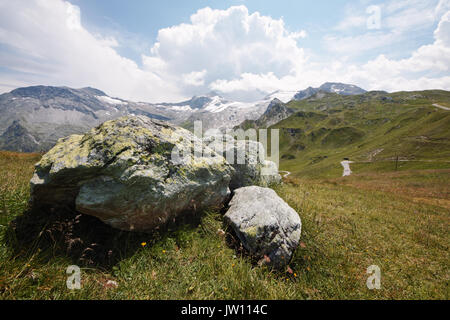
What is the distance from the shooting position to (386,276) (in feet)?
20.8

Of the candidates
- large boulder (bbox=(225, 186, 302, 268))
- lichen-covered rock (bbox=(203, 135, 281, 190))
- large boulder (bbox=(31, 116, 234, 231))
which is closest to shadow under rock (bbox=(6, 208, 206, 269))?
large boulder (bbox=(31, 116, 234, 231))

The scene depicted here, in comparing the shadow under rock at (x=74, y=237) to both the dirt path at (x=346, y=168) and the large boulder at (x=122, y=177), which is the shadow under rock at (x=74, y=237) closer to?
the large boulder at (x=122, y=177)

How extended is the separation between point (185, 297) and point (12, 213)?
5.48 metres

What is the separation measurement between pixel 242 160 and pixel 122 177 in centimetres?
629

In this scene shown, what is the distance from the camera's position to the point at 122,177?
544cm

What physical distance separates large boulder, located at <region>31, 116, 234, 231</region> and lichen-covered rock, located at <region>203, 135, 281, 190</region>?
3.63 m

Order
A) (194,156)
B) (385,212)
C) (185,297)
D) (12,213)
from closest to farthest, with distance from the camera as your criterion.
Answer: (185,297) < (12,213) < (194,156) < (385,212)

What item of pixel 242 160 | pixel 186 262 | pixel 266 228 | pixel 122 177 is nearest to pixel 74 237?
pixel 122 177

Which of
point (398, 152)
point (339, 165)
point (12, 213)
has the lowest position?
point (339, 165)

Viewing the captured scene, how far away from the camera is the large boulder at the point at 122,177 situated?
536 centimetres

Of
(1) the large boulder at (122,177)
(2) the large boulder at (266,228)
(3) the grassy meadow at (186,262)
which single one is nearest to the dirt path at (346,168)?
(3) the grassy meadow at (186,262)

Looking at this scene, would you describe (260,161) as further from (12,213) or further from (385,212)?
(12,213)

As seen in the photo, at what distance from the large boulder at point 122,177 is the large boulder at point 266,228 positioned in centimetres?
179
